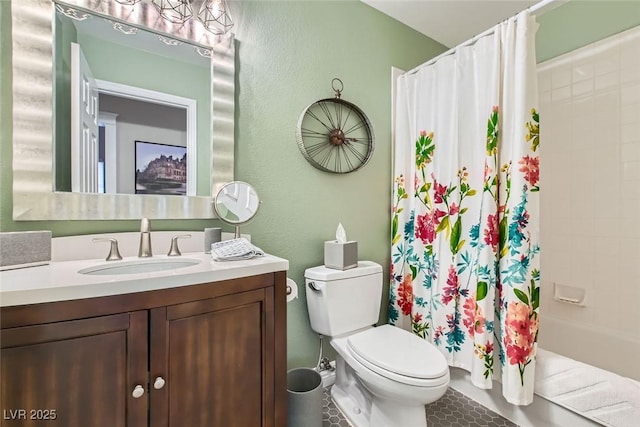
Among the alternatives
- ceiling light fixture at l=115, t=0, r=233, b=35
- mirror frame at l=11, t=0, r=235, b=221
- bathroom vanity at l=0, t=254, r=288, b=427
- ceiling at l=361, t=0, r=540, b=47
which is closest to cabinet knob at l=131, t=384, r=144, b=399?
bathroom vanity at l=0, t=254, r=288, b=427

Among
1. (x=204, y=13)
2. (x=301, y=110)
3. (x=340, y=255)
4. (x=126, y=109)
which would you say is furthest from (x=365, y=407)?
(x=204, y=13)

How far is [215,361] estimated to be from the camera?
92 cm

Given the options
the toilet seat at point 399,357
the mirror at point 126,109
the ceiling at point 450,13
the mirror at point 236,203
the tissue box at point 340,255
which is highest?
the ceiling at point 450,13

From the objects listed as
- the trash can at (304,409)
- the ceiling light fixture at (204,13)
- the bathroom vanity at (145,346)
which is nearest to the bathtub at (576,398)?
the trash can at (304,409)

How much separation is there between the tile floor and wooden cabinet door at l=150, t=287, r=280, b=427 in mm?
586

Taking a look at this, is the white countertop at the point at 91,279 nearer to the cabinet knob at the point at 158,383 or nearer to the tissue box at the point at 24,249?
the tissue box at the point at 24,249

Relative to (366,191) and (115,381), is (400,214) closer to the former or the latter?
(366,191)

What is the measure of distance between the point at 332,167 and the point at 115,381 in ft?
4.62

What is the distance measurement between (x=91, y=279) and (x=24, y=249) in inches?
15.5

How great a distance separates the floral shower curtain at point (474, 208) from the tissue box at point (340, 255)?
0.48m

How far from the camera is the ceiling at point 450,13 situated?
1.90 m

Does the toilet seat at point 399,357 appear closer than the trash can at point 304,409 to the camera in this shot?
Yes

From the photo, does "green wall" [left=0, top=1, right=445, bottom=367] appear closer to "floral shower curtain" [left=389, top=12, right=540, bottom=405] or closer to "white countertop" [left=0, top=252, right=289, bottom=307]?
"floral shower curtain" [left=389, top=12, right=540, bottom=405]

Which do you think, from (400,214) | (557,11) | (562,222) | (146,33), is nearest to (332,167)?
(400,214)
